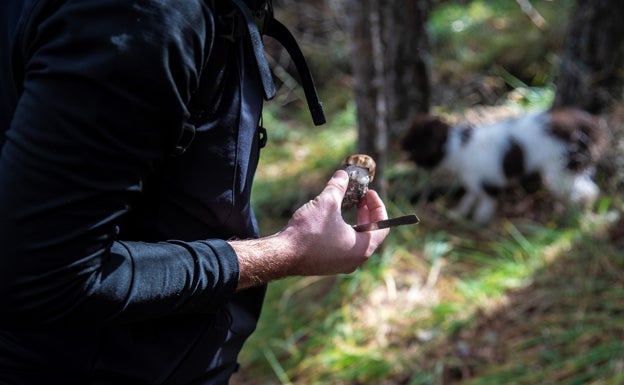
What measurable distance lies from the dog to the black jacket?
14.1 feet

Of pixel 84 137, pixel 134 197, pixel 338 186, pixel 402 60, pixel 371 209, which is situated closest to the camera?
pixel 84 137

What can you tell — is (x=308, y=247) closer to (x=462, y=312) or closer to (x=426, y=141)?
(x=462, y=312)

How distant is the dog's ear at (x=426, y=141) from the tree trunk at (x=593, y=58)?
1.02 metres

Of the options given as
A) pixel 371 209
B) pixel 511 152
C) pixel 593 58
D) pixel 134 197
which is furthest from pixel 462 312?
pixel 134 197

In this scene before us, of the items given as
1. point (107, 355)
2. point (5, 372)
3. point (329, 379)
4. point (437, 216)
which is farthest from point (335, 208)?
point (437, 216)

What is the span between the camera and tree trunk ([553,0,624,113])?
5.91m

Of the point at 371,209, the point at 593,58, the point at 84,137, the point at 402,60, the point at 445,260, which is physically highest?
Result: the point at 84,137

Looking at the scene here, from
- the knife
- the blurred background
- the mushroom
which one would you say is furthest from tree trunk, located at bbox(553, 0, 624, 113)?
the knife

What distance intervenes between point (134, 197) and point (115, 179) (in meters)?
0.09

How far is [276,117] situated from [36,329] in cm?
748

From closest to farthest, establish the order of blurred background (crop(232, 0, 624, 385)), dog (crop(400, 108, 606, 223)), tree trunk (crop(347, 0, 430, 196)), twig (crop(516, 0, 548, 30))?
blurred background (crop(232, 0, 624, 385)), dog (crop(400, 108, 606, 223)), tree trunk (crop(347, 0, 430, 196)), twig (crop(516, 0, 548, 30))

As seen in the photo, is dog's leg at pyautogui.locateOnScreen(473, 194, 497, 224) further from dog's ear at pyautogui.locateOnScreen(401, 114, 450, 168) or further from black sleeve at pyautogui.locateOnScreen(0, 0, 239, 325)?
black sleeve at pyautogui.locateOnScreen(0, 0, 239, 325)

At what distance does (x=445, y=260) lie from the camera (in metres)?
5.27

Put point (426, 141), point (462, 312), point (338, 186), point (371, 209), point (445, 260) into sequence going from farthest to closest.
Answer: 1. point (426, 141)
2. point (445, 260)
3. point (462, 312)
4. point (371, 209)
5. point (338, 186)
